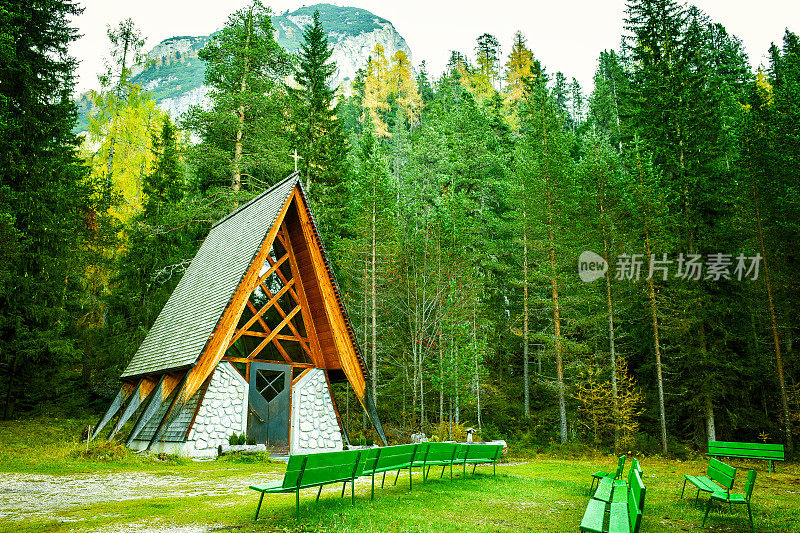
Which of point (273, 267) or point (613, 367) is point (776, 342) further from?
point (273, 267)

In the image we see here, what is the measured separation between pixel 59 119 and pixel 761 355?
98.7 feet

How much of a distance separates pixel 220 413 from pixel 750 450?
507 inches

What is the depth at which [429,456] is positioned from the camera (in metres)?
8.47

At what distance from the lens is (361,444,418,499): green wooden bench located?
6.97m

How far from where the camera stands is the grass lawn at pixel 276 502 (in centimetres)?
529

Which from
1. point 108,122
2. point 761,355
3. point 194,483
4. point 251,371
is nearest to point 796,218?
point 761,355

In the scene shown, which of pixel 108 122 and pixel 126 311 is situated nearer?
pixel 126 311

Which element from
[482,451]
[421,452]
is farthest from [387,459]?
[482,451]

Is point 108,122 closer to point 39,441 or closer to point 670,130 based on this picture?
point 39,441

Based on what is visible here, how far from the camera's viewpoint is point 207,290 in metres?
13.9

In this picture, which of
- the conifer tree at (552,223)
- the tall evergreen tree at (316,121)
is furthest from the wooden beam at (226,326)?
the conifer tree at (552,223)

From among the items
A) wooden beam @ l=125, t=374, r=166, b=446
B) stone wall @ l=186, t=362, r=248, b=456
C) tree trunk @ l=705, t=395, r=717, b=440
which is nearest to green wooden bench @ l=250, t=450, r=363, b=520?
stone wall @ l=186, t=362, r=248, b=456

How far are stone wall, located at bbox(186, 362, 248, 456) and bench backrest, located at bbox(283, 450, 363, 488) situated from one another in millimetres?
6797

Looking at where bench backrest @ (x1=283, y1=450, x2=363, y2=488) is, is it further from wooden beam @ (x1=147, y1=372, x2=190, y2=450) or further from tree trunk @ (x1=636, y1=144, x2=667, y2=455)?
tree trunk @ (x1=636, y1=144, x2=667, y2=455)
